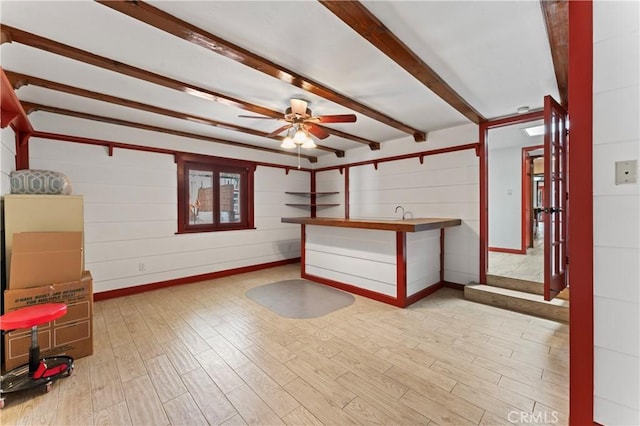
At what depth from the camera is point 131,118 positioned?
3.69 meters

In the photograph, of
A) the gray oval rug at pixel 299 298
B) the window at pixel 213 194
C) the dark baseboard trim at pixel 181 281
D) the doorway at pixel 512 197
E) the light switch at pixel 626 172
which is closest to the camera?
the light switch at pixel 626 172

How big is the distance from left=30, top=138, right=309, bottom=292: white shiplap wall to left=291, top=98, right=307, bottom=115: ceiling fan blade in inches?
102

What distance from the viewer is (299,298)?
12.2 feet

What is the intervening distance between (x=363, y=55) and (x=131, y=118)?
3366 millimetres

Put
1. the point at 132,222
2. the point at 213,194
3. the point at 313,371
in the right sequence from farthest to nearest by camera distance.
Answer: the point at 213,194
the point at 132,222
the point at 313,371

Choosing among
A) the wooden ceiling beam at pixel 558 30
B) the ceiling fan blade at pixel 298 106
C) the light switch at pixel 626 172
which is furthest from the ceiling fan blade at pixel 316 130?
the light switch at pixel 626 172

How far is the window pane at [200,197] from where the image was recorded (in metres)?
4.69

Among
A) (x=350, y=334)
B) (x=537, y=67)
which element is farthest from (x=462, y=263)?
(x=537, y=67)

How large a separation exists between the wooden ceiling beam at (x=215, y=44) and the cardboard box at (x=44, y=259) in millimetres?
1896

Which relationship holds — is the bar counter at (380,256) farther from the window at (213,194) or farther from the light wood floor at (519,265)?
the window at (213,194)

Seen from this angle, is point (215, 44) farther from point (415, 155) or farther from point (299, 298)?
point (415, 155)

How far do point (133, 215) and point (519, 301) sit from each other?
548 cm

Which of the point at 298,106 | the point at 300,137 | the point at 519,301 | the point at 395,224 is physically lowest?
the point at 519,301

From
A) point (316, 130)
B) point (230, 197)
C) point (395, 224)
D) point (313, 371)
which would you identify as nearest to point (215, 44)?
point (316, 130)
